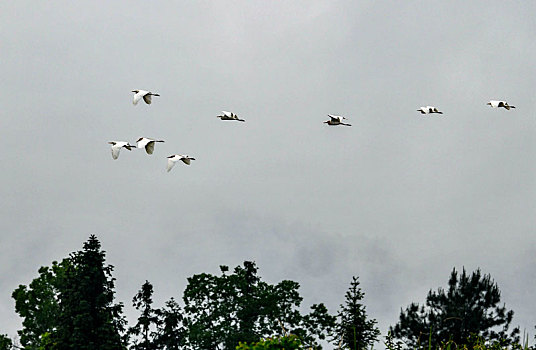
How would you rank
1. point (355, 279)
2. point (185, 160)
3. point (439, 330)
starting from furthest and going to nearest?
point (439, 330)
point (355, 279)
point (185, 160)

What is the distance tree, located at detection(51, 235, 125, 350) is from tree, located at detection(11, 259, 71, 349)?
290 centimetres

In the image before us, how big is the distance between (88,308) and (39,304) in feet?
24.6

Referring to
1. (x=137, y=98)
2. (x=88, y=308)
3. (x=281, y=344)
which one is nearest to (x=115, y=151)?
(x=137, y=98)

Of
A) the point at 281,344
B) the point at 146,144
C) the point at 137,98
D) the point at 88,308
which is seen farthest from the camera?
the point at 88,308

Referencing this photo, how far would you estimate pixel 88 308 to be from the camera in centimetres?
4138

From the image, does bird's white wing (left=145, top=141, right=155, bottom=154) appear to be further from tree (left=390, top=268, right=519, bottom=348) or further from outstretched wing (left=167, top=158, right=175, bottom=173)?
tree (left=390, top=268, right=519, bottom=348)

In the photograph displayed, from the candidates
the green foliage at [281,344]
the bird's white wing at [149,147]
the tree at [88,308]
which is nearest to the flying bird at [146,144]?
the bird's white wing at [149,147]

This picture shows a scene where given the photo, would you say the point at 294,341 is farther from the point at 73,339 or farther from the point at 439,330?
the point at 439,330

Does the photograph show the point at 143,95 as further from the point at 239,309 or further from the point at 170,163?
the point at 239,309

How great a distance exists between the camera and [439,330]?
47625 mm

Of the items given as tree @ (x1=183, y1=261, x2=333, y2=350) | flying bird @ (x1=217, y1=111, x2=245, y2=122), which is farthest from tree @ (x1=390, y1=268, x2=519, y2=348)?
flying bird @ (x1=217, y1=111, x2=245, y2=122)

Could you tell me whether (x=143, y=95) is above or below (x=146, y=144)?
above

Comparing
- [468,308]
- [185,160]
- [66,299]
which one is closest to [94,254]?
[66,299]

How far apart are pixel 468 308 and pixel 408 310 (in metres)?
3.50
